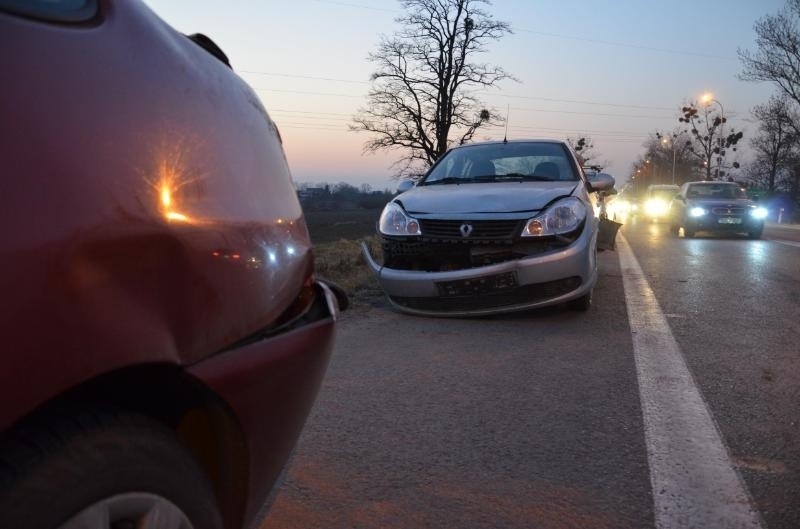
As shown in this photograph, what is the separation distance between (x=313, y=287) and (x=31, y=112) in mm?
974

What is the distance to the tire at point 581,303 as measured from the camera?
596 centimetres

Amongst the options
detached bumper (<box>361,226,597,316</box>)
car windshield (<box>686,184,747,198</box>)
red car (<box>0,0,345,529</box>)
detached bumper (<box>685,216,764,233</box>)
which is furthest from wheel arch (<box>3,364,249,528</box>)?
car windshield (<box>686,184,747,198</box>)

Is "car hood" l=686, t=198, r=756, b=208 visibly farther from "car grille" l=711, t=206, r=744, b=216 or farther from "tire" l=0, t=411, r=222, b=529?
"tire" l=0, t=411, r=222, b=529

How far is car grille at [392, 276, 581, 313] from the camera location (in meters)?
5.37

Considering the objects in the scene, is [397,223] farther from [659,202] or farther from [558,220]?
[659,202]

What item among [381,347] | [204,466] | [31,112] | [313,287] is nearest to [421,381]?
[381,347]

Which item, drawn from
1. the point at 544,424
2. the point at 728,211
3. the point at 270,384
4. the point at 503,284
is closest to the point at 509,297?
the point at 503,284

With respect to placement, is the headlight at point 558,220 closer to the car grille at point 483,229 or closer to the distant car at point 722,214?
the car grille at point 483,229

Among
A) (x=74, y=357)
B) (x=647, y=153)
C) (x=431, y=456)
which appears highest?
(x=647, y=153)

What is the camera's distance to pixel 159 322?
1.36 m

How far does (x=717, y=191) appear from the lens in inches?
707

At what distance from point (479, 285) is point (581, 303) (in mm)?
1185

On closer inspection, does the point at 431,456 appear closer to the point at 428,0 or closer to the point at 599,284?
the point at 599,284

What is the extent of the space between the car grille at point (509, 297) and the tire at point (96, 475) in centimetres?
410
